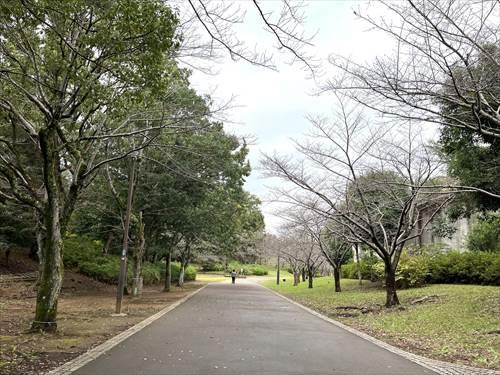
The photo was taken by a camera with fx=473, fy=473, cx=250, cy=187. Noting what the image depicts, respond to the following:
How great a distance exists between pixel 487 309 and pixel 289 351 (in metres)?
8.18

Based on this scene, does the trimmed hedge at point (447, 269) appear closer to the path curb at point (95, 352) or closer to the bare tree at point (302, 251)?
the bare tree at point (302, 251)

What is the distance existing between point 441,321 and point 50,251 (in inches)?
407

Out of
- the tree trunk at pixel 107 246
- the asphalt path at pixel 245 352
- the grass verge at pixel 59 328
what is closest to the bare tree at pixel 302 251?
the tree trunk at pixel 107 246

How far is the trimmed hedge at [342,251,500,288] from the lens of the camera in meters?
20.5

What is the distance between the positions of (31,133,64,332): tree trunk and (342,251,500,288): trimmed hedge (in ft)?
56.2

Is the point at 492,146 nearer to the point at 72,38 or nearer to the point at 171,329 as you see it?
the point at 171,329

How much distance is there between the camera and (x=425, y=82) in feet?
30.6

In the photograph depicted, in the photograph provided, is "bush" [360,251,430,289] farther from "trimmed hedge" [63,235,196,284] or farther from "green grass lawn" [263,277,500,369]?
"trimmed hedge" [63,235,196,284]

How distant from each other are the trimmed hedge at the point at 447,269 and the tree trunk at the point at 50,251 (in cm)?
1713

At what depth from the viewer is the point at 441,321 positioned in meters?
13.1

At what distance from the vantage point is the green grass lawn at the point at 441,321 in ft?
30.2

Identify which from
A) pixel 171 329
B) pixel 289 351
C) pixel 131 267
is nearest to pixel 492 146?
pixel 289 351

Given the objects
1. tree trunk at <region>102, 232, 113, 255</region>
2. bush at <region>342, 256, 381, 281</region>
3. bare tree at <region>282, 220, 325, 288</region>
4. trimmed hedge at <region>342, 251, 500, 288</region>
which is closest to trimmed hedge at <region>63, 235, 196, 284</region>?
tree trunk at <region>102, 232, 113, 255</region>

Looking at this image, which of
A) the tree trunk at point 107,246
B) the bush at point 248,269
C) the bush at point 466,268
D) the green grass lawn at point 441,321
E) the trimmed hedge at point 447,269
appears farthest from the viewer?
the bush at point 248,269
